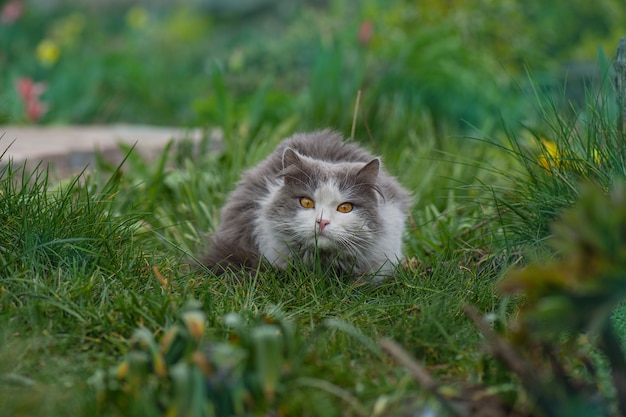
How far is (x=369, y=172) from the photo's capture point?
327 cm

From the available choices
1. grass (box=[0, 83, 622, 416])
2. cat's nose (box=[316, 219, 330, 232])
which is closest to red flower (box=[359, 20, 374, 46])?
grass (box=[0, 83, 622, 416])

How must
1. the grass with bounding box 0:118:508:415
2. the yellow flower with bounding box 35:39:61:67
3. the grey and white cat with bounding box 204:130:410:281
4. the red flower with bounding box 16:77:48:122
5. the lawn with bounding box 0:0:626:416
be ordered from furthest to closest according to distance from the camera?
the yellow flower with bounding box 35:39:61:67 < the red flower with bounding box 16:77:48:122 < the grey and white cat with bounding box 204:130:410:281 < the grass with bounding box 0:118:508:415 < the lawn with bounding box 0:0:626:416

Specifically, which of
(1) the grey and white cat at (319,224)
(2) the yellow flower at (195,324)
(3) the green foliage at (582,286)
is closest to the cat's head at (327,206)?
(1) the grey and white cat at (319,224)

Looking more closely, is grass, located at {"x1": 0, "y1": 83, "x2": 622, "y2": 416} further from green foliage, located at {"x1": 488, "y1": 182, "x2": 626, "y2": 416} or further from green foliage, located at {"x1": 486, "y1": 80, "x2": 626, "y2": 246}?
green foliage, located at {"x1": 488, "y1": 182, "x2": 626, "y2": 416}

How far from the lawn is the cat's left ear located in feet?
1.28

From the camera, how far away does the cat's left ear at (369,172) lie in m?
3.25

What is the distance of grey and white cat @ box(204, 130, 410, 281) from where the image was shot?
319cm

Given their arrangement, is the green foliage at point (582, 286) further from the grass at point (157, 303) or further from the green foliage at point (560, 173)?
the green foliage at point (560, 173)

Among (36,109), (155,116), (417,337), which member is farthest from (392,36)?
(417,337)

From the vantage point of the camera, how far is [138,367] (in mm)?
1904

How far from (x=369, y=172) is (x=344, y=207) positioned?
0.19 m

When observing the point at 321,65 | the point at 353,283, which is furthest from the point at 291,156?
the point at 321,65

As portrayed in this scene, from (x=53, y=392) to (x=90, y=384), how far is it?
0.10 m

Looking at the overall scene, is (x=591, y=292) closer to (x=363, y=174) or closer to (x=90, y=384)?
(x=90, y=384)
